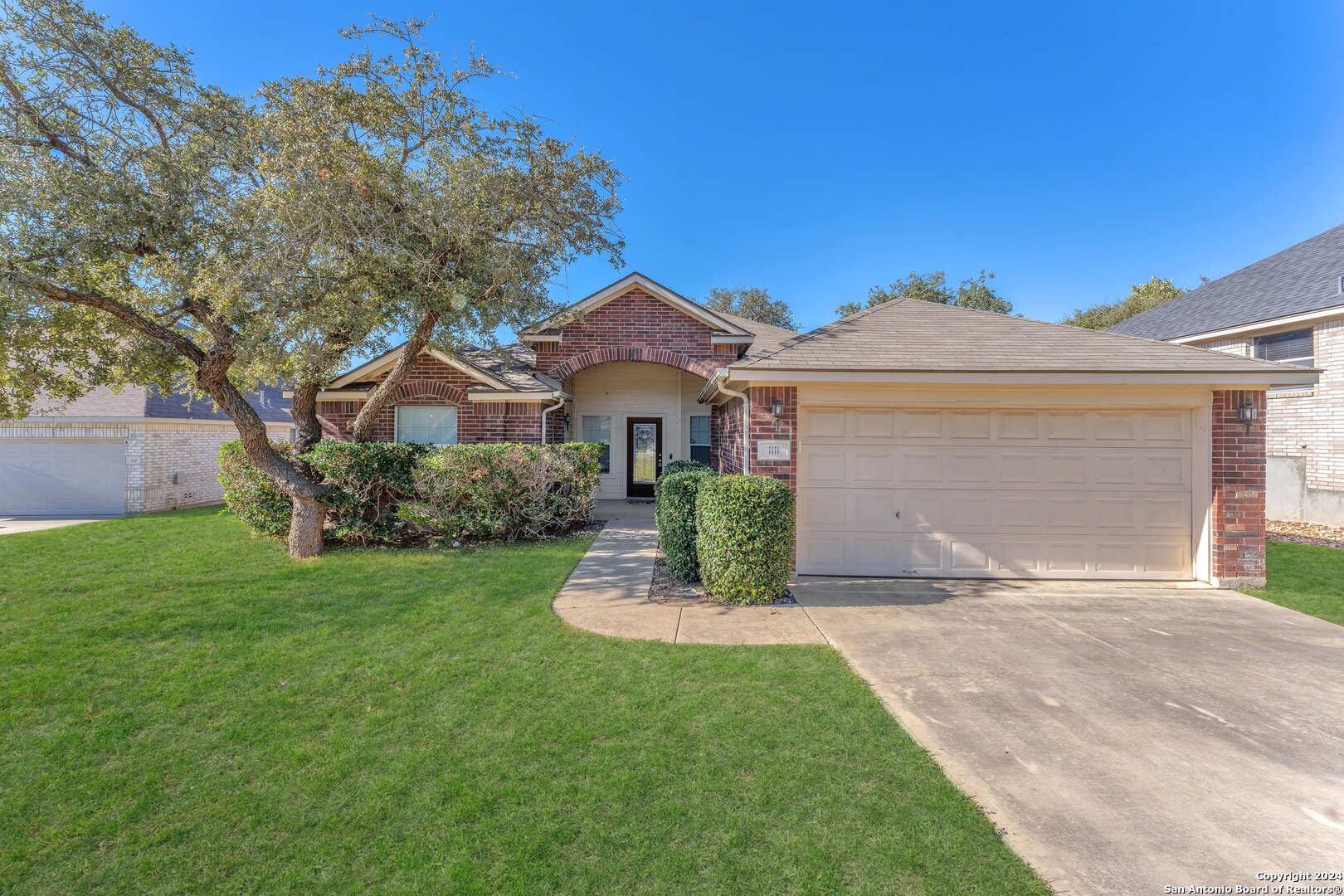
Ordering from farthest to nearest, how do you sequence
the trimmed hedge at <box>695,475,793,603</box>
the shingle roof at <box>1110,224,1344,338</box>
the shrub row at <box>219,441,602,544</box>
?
the shingle roof at <box>1110,224,1344,338</box> < the shrub row at <box>219,441,602,544</box> < the trimmed hedge at <box>695,475,793,603</box>

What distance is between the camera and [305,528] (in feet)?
26.3

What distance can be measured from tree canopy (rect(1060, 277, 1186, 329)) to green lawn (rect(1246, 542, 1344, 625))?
74.5 feet

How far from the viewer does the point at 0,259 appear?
5.95m

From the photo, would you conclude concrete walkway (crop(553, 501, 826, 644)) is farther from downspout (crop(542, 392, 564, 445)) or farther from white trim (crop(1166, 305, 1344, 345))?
white trim (crop(1166, 305, 1344, 345))

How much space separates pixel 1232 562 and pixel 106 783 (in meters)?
10.8

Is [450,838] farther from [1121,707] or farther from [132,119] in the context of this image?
[132,119]

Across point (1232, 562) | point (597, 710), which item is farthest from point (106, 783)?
point (1232, 562)

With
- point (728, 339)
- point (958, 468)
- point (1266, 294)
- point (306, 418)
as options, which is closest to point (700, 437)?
point (728, 339)

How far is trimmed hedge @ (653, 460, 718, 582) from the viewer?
263 inches

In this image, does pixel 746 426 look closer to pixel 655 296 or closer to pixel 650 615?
pixel 650 615

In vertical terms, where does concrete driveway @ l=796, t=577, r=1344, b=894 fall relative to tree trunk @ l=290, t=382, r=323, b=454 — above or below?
below

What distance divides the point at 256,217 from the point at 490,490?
15.8ft

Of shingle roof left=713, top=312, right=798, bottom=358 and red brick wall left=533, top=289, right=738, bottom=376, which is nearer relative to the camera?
shingle roof left=713, top=312, right=798, bottom=358

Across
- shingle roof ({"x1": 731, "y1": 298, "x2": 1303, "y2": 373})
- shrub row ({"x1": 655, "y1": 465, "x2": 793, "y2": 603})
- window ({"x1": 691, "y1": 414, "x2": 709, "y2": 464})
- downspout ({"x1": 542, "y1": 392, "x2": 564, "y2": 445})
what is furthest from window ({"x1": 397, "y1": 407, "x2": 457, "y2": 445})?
shrub row ({"x1": 655, "y1": 465, "x2": 793, "y2": 603})
